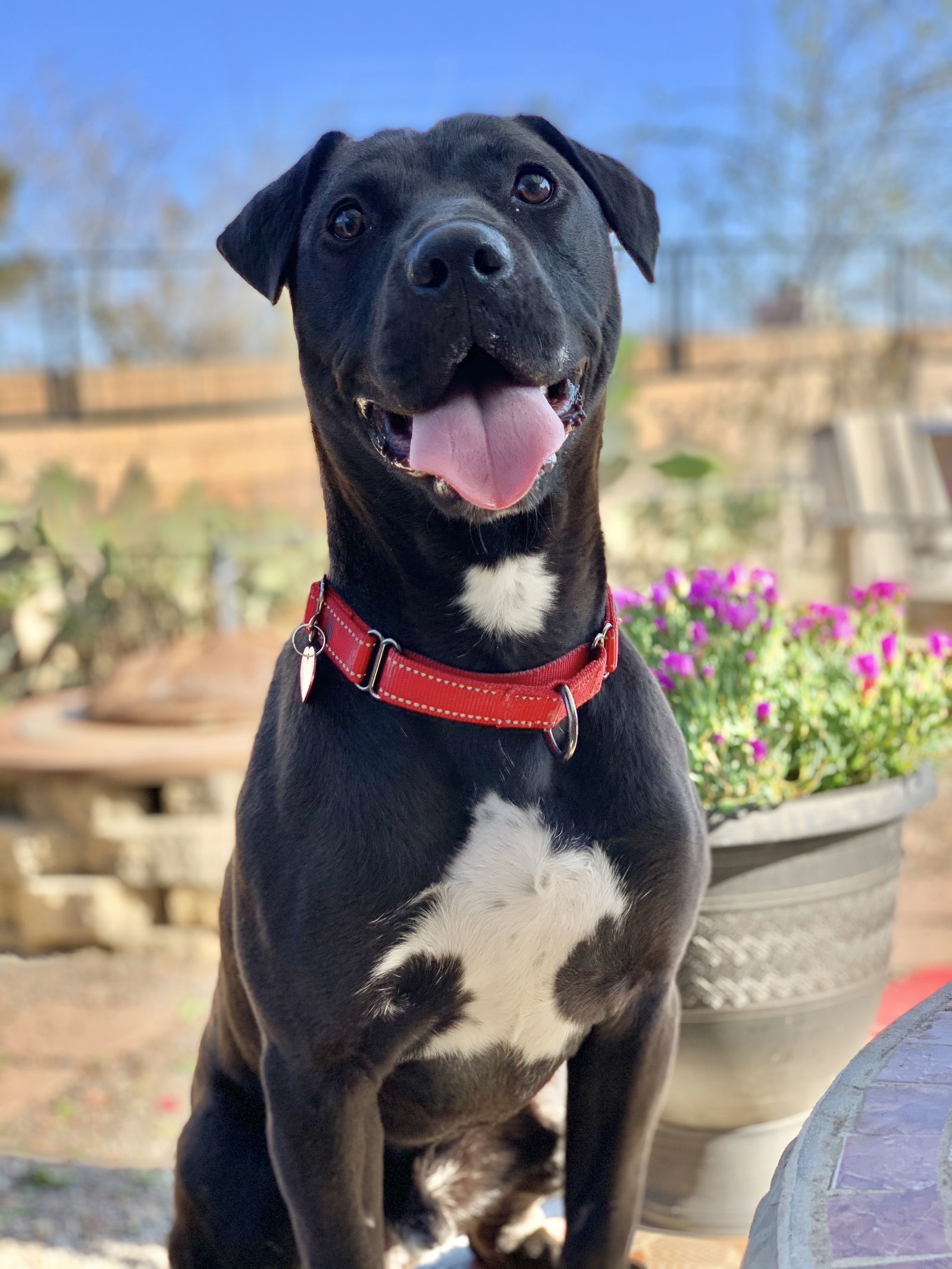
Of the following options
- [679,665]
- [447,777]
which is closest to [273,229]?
[447,777]

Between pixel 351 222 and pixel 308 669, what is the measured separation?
1.85 feet

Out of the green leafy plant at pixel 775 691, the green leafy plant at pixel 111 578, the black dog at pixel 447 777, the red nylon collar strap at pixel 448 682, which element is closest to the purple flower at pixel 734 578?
the green leafy plant at pixel 775 691

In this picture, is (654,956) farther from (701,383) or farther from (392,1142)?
(701,383)

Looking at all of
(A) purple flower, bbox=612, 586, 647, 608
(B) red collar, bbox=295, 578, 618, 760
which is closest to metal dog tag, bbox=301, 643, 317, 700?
(B) red collar, bbox=295, 578, 618, 760

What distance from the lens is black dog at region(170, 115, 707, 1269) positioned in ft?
5.13

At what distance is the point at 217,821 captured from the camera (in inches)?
165

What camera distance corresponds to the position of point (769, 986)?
229 cm

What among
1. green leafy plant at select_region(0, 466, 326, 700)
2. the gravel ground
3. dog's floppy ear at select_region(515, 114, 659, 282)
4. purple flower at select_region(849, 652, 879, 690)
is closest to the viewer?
dog's floppy ear at select_region(515, 114, 659, 282)

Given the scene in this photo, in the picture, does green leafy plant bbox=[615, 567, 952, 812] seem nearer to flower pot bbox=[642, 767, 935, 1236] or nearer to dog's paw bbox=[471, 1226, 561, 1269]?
flower pot bbox=[642, 767, 935, 1236]

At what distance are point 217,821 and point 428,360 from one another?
2.92 metres

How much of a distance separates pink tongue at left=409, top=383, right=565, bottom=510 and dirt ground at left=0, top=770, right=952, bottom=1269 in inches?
59.5

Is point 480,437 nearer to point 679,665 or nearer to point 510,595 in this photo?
point 510,595

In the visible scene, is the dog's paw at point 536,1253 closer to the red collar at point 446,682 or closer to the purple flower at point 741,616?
the red collar at point 446,682

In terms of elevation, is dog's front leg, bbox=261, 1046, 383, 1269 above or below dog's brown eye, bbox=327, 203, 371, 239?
below
